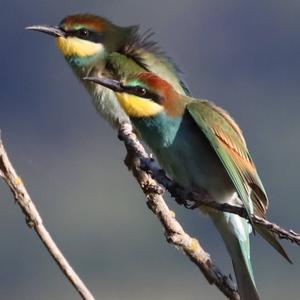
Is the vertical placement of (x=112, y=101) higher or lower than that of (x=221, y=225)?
higher

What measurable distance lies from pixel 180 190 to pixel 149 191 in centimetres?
15

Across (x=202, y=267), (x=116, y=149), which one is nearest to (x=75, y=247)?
(x=116, y=149)

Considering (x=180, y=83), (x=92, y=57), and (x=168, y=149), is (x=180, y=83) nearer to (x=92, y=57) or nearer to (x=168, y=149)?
(x=92, y=57)

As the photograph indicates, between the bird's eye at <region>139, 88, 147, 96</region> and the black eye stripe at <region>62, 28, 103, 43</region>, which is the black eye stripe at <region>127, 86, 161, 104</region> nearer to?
the bird's eye at <region>139, 88, 147, 96</region>

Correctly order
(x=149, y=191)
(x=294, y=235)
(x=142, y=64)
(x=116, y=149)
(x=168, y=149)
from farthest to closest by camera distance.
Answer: (x=116, y=149) < (x=142, y=64) < (x=168, y=149) < (x=149, y=191) < (x=294, y=235)

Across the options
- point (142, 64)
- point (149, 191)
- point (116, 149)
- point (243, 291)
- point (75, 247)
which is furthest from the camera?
point (116, 149)

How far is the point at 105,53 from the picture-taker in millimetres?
2322

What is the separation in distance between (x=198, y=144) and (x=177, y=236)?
0.37 m

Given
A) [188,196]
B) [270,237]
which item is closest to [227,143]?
[188,196]

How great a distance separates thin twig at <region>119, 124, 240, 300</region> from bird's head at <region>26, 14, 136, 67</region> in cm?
76

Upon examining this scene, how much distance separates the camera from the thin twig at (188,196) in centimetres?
133

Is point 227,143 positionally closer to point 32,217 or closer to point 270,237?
point 270,237

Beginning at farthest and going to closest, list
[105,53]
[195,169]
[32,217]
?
[105,53]
[195,169]
[32,217]

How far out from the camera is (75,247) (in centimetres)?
518
